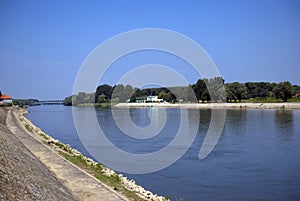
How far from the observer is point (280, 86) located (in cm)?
8356

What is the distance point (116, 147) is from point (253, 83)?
319ft

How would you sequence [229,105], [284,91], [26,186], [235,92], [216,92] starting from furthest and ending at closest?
1. [216,92]
2. [235,92]
3. [229,105]
4. [284,91]
5. [26,186]

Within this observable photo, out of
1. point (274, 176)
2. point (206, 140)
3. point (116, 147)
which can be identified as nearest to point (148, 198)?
point (274, 176)

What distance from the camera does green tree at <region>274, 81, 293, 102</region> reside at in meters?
81.9

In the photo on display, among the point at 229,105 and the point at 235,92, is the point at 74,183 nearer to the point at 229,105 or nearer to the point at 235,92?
the point at 229,105

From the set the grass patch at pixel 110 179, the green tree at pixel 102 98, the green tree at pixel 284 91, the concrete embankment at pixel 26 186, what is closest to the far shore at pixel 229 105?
the green tree at pixel 284 91

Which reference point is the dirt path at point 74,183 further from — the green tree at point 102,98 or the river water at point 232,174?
the green tree at point 102,98

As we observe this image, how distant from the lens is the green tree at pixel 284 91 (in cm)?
8188

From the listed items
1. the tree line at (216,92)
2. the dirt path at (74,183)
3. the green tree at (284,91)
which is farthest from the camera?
the tree line at (216,92)

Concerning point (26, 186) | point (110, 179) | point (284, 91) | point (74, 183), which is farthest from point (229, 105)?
point (26, 186)

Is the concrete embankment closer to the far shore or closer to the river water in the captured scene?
the river water

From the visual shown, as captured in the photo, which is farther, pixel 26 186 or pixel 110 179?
pixel 110 179

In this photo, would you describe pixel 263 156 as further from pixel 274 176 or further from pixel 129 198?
pixel 129 198

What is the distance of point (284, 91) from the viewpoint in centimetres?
8300
